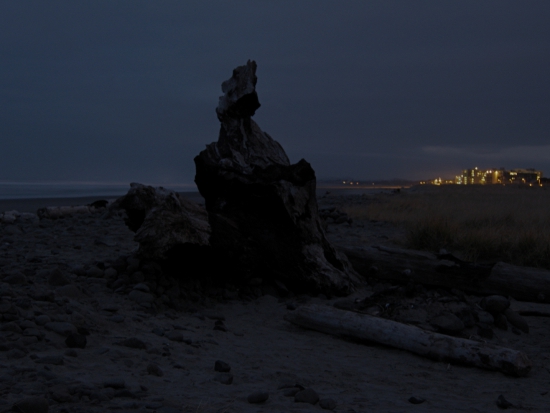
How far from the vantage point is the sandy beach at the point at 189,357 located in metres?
2.94

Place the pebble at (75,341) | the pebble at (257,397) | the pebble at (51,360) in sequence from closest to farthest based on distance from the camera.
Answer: the pebble at (257,397), the pebble at (51,360), the pebble at (75,341)

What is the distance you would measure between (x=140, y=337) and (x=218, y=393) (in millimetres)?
1269

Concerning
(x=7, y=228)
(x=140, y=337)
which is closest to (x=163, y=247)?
(x=140, y=337)

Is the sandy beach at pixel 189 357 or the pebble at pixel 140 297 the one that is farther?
the pebble at pixel 140 297

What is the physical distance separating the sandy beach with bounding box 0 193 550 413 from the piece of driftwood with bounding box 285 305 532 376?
8 cm

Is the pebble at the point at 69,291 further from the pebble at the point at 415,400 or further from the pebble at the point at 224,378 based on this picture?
the pebble at the point at 415,400

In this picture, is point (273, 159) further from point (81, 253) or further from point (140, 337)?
point (140, 337)

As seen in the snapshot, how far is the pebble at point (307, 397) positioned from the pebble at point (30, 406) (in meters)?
1.41

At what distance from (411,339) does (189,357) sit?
193 centimetres

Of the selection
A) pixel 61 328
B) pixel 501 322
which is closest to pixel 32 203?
pixel 61 328

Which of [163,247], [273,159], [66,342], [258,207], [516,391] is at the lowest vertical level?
[516,391]

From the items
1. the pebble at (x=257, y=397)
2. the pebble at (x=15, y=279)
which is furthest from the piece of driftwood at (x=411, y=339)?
the pebble at (x=15, y=279)

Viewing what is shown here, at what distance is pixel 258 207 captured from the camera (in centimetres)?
675

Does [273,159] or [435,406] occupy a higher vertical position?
[273,159]
